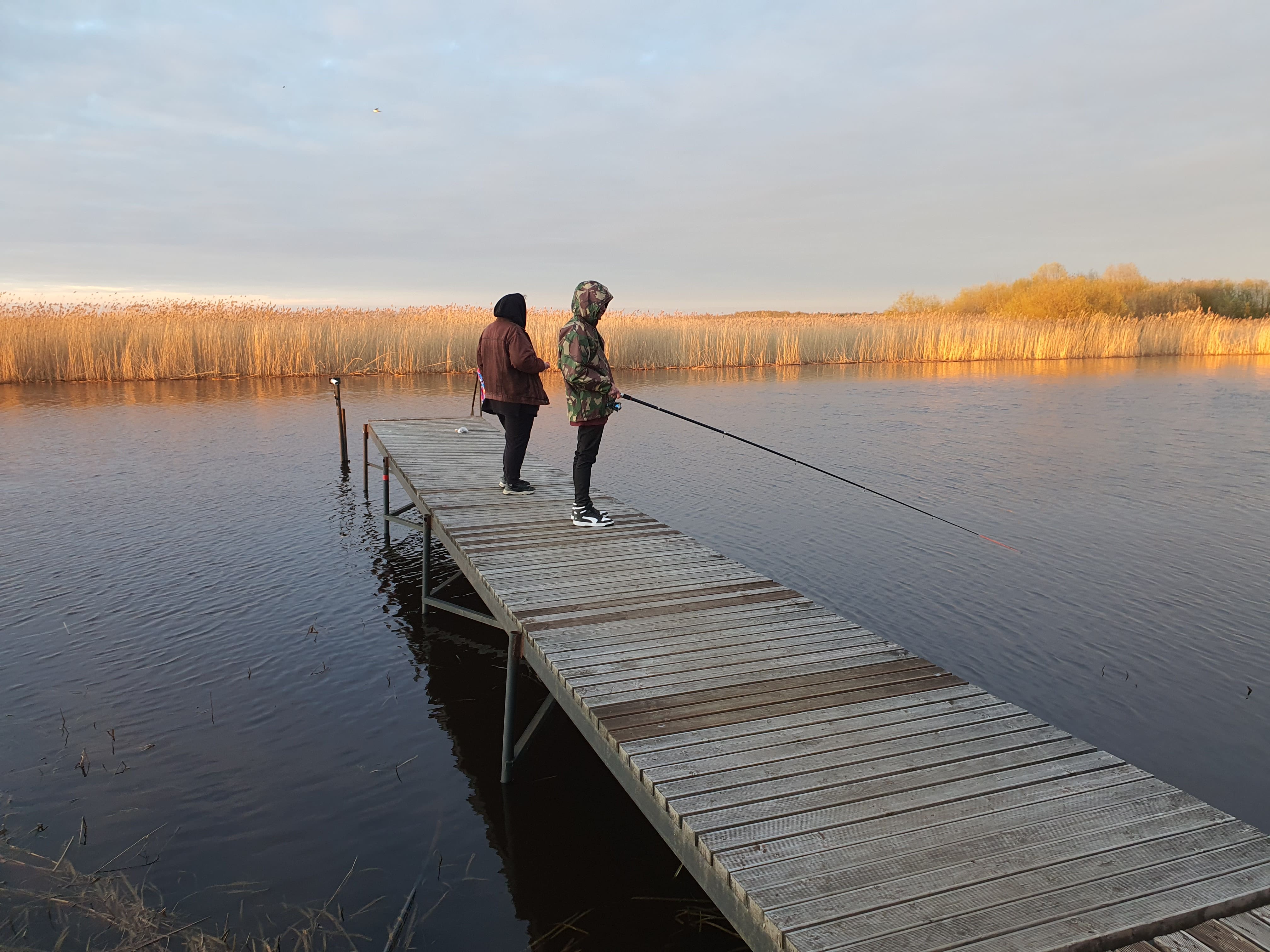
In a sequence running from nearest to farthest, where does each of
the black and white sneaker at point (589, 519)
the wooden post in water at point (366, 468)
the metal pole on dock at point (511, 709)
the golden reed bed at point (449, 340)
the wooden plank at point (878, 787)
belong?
the wooden plank at point (878, 787)
the metal pole on dock at point (511, 709)
the black and white sneaker at point (589, 519)
the wooden post in water at point (366, 468)
the golden reed bed at point (449, 340)

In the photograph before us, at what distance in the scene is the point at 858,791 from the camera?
266 cm

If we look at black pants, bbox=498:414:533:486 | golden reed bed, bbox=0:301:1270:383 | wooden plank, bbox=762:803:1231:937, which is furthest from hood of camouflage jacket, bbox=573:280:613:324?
golden reed bed, bbox=0:301:1270:383

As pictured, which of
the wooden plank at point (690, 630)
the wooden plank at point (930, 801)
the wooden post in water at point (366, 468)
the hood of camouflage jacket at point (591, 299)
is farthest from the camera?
the wooden post in water at point (366, 468)

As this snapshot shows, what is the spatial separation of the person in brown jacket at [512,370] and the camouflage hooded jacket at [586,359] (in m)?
0.65

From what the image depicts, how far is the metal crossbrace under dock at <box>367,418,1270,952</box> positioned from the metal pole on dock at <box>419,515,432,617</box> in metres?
1.94

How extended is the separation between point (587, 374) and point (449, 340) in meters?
18.0

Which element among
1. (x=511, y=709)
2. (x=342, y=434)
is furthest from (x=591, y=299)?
(x=342, y=434)

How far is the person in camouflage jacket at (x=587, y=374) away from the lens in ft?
18.3

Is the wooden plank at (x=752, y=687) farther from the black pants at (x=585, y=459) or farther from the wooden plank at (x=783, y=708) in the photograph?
the black pants at (x=585, y=459)

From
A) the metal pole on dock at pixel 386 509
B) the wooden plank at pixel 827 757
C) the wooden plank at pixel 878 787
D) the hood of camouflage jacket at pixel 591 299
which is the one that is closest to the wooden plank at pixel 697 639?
the wooden plank at pixel 827 757

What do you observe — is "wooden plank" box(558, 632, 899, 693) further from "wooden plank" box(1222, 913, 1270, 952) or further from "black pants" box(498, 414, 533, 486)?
"black pants" box(498, 414, 533, 486)

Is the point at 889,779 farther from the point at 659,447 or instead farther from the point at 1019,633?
the point at 659,447

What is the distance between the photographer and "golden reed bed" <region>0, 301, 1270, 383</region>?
768 inches

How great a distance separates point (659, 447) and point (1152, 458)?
23.3 ft
